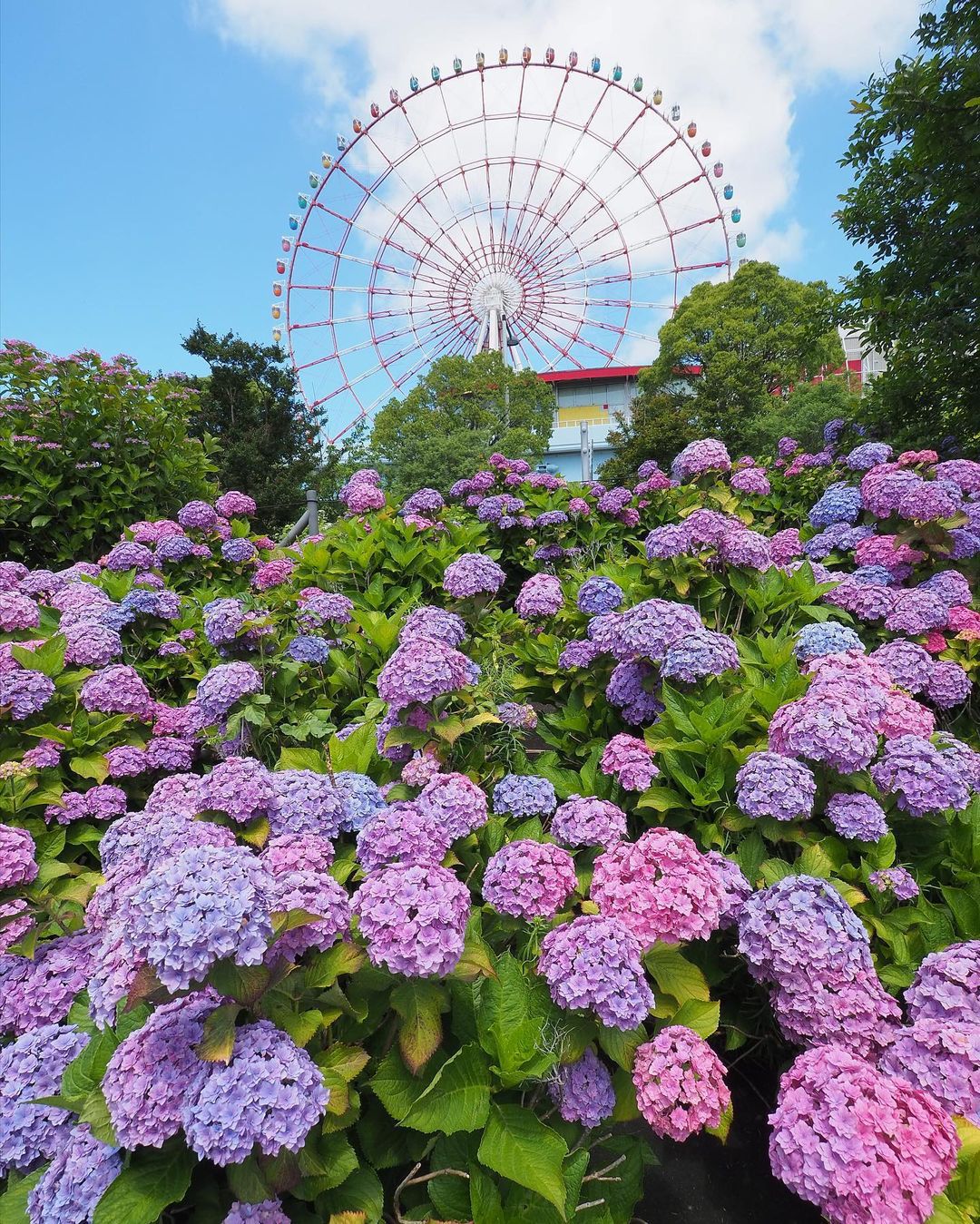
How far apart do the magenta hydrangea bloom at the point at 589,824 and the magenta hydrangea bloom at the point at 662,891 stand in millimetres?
163

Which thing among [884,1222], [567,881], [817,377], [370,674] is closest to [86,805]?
[370,674]

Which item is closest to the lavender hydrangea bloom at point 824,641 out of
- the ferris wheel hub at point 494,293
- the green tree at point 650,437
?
the green tree at point 650,437

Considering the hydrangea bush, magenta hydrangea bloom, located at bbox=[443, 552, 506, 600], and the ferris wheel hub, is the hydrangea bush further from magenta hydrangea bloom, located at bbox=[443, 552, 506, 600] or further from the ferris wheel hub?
the ferris wheel hub

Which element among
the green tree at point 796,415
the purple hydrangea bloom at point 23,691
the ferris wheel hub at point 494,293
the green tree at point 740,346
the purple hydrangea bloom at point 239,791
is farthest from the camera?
the ferris wheel hub at point 494,293

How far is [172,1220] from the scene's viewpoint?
3.61 feet

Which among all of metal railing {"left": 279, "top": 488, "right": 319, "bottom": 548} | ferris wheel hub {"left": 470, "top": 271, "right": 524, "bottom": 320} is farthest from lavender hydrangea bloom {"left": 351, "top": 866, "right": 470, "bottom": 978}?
ferris wheel hub {"left": 470, "top": 271, "right": 524, "bottom": 320}

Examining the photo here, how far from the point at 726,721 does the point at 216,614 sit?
1.93 metres

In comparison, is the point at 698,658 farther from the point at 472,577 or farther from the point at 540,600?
the point at 472,577

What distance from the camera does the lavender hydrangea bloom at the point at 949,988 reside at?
4.20 feet

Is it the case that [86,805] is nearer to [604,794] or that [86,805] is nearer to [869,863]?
[604,794]

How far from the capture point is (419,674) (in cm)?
191

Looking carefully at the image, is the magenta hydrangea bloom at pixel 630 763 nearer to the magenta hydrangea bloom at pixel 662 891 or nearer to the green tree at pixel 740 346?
the magenta hydrangea bloom at pixel 662 891

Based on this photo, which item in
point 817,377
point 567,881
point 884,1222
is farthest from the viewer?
point 817,377

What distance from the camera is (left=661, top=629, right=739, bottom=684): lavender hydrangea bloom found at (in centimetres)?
Answer: 206
